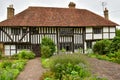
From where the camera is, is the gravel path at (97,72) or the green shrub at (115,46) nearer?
the gravel path at (97,72)

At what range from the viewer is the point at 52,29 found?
34469 mm

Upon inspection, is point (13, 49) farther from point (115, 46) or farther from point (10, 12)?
point (115, 46)

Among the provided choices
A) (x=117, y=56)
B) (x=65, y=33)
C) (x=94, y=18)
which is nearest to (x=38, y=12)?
(x=65, y=33)

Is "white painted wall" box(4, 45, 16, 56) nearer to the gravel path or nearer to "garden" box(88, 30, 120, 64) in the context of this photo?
"garden" box(88, 30, 120, 64)

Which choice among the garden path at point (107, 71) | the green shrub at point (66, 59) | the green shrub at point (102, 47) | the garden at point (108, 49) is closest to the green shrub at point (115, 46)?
the garden at point (108, 49)

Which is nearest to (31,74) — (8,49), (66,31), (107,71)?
(107,71)

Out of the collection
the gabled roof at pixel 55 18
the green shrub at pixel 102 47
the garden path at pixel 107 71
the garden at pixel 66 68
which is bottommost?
the garden path at pixel 107 71

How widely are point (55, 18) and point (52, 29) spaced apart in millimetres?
1919

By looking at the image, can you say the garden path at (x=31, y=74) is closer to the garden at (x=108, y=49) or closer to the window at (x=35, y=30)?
the garden at (x=108, y=49)

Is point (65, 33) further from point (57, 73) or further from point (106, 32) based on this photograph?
point (57, 73)

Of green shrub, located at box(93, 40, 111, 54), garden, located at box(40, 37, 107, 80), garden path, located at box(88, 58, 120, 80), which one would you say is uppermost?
green shrub, located at box(93, 40, 111, 54)

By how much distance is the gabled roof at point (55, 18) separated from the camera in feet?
111

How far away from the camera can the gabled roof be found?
33.8 meters

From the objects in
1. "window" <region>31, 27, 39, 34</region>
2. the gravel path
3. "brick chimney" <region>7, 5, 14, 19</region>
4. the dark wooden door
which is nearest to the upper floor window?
"window" <region>31, 27, 39, 34</region>
